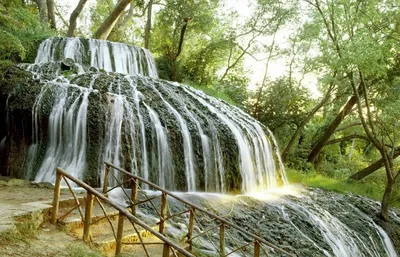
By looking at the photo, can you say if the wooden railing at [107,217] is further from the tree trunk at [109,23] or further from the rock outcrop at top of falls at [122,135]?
the tree trunk at [109,23]

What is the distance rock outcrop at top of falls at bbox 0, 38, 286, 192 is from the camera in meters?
8.38

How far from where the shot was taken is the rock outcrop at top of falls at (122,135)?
27.5 ft

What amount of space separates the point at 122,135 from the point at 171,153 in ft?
4.18

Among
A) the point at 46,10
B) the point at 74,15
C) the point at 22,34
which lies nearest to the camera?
the point at 22,34

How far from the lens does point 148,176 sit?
851 centimetres

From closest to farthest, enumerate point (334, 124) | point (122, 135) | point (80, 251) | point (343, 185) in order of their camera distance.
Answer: point (80, 251)
point (122, 135)
point (343, 185)
point (334, 124)

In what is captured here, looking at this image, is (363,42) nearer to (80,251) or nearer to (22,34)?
(80,251)

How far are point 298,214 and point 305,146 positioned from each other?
38.1 feet

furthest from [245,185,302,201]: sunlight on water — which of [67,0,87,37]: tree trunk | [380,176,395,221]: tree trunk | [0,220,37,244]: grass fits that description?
[67,0,87,37]: tree trunk

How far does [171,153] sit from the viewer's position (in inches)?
356

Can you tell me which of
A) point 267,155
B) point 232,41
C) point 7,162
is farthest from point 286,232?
point 232,41

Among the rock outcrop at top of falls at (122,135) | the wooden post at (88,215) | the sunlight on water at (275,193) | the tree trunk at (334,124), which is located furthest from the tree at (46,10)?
the wooden post at (88,215)

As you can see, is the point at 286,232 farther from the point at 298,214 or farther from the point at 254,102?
the point at 254,102

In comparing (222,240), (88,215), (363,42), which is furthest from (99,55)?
(88,215)
